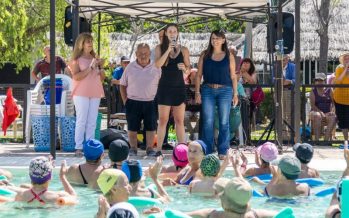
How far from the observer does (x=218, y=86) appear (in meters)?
14.1

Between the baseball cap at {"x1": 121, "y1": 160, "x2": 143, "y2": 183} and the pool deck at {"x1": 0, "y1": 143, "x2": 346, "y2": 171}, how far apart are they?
4.06 meters

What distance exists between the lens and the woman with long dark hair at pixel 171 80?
13.9 meters

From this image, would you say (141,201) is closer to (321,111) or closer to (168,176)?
A: (168,176)

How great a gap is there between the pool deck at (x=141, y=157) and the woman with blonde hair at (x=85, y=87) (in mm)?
492

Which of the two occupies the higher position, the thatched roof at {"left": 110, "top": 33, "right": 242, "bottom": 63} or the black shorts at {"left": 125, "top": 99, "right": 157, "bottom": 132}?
the thatched roof at {"left": 110, "top": 33, "right": 242, "bottom": 63}

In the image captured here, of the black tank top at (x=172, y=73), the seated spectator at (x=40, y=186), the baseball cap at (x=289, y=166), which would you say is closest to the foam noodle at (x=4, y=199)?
the seated spectator at (x=40, y=186)

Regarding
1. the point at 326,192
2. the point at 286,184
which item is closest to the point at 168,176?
the point at 286,184

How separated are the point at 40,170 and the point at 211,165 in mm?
2014

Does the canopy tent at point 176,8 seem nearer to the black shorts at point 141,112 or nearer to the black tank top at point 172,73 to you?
the black tank top at point 172,73

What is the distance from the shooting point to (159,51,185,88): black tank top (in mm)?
13984

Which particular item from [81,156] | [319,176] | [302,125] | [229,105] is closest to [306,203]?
[319,176]

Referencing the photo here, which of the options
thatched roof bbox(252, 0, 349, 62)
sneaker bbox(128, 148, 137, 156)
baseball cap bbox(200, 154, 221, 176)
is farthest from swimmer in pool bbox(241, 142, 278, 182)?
thatched roof bbox(252, 0, 349, 62)

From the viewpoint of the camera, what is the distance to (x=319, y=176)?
1187 centimetres

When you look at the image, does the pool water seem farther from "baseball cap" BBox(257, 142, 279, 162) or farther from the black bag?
the black bag
